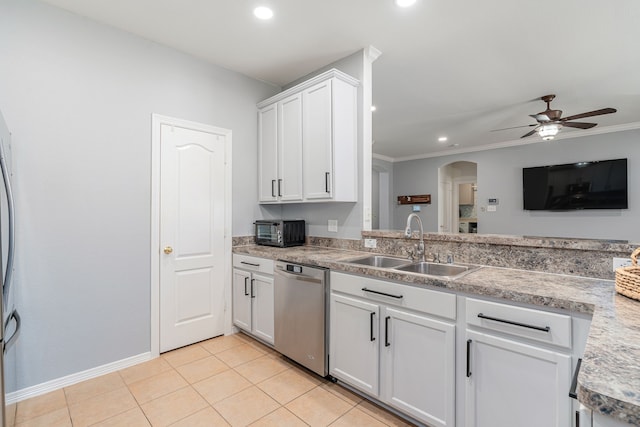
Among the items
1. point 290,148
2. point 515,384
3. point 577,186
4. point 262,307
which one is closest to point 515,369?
point 515,384

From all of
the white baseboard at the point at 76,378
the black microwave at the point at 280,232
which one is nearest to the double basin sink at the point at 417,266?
the black microwave at the point at 280,232

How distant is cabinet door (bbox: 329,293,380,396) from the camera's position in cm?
193

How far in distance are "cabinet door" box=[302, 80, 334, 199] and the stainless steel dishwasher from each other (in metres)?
0.74

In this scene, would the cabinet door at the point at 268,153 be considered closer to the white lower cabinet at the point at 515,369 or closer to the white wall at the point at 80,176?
the white wall at the point at 80,176

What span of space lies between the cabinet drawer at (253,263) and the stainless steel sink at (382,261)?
2.58 ft

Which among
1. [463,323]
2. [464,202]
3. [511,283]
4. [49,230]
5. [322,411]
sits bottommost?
[322,411]

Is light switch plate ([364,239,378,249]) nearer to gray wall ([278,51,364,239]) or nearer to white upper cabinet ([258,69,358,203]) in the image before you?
gray wall ([278,51,364,239])

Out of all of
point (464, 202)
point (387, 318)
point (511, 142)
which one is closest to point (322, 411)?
point (387, 318)

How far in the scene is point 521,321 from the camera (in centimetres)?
139

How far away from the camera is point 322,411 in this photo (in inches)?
75.9

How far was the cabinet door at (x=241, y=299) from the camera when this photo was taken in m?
2.91

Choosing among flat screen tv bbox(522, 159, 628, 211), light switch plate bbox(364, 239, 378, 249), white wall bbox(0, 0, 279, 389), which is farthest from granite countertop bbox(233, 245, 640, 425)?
flat screen tv bbox(522, 159, 628, 211)

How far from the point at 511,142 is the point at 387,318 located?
5.77m

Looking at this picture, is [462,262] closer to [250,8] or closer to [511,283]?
[511,283]
